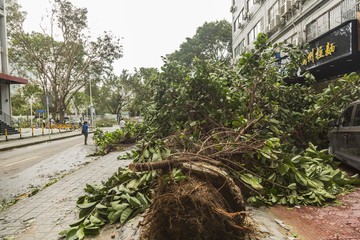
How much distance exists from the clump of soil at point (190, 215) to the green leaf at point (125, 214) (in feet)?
1.82

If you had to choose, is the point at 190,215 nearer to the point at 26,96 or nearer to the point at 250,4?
the point at 250,4

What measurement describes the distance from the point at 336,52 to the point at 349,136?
24.6ft

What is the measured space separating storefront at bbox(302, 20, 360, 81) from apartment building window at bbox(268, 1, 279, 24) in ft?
19.1

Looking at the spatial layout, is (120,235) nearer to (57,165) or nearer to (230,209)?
(230,209)

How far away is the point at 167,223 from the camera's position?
259cm

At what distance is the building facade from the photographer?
1049 centimetres

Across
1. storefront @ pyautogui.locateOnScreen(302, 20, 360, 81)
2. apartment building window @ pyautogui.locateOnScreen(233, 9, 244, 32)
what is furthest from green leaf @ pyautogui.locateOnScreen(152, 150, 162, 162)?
apartment building window @ pyautogui.locateOnScreen(233, 9, 244, 32)

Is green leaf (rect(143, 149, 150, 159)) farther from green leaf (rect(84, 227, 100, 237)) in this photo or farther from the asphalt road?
the asphalt road

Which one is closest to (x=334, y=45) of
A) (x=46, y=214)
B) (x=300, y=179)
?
(x=300, y=179)

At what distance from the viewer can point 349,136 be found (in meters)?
5.54

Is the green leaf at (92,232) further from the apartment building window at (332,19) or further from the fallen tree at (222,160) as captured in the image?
the apartment building window at (332,19)

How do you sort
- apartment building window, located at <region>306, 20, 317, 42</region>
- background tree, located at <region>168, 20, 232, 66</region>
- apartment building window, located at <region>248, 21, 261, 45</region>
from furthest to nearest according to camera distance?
background tree, located at <region>168, 20, 232, 66</region> → apartment building window, located at <region>248, 21, 261, 45</region> → apartment building window, located at <region>306, 20, 317, 42</region>

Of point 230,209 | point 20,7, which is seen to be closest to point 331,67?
point 230,209

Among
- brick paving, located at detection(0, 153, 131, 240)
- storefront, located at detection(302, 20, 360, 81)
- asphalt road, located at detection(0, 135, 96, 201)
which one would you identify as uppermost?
storefront, located at detection(302, 20, 360, 81)
